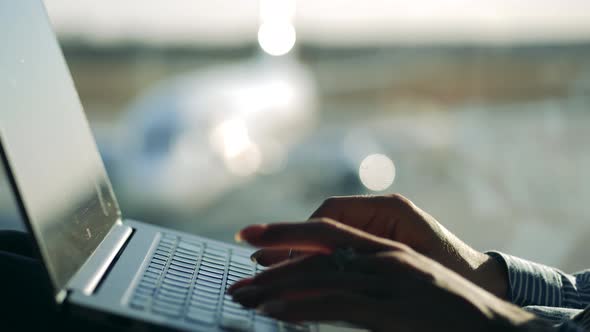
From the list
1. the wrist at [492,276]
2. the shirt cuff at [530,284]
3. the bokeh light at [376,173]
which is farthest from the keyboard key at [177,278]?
the bokeh light at [376,173]

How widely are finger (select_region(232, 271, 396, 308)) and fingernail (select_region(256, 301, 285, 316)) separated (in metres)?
0.01

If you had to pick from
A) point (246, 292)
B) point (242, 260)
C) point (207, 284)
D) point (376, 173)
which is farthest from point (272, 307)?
point (376, 173)

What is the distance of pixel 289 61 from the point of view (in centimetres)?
3741

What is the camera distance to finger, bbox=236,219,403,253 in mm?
946

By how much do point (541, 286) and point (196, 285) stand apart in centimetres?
88

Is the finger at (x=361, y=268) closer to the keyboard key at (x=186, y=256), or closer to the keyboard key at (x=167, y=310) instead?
the keyboard key at (x=167, y=310)

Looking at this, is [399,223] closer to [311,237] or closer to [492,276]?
[492,276]

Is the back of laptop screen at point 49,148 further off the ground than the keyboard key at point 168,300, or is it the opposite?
the back of laptop screen at point 49,148

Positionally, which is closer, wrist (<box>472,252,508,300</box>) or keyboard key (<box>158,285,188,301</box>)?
keyboard key (<box>158,285,188,301</box>)

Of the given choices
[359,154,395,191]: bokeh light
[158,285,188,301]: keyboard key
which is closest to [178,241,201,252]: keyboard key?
[158,285,188,301]: keyboard key

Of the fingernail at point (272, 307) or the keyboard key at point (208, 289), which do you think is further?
the keyboard key at point (208, 289)

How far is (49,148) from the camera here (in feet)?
3.83

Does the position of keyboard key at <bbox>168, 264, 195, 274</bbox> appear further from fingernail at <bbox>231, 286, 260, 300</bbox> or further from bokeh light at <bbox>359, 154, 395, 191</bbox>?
bokeh light at <bbox>359, 154, 395, 191</bbox>

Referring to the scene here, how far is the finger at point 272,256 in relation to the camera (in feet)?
4.27
